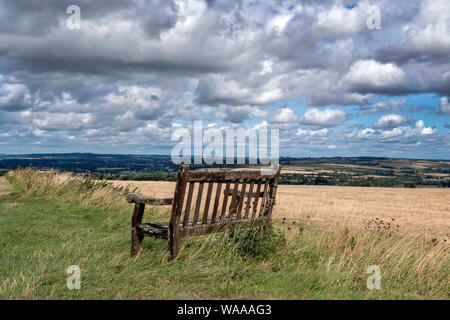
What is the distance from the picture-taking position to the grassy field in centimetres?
435

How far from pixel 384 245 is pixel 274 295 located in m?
3.32

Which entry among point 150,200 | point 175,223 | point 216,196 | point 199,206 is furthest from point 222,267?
point 150,200

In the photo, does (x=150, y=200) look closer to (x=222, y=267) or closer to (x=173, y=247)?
(x=173, y=247)

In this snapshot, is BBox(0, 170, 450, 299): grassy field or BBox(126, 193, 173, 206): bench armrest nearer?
BBox(0, 170, 450, 299): grassy field

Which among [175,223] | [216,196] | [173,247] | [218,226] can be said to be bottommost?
[173,247]

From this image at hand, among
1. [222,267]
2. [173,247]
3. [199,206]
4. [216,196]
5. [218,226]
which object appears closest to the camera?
[222,267]

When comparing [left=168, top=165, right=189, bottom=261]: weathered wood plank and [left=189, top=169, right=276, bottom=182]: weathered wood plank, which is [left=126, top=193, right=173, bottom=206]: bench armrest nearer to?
[left=168, top=165, right=189, bottom=261]: weathered wood plank

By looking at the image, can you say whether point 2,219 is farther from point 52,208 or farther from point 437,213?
point 437,213

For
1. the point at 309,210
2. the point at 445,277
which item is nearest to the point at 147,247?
the point at 445,277

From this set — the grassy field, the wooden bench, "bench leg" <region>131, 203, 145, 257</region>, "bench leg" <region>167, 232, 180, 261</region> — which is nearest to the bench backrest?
the wooden bench

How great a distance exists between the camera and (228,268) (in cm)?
498

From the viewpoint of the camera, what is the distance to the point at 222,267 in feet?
16.6

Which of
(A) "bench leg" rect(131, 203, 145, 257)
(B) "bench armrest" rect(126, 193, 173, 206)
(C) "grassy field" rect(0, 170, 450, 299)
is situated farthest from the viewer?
(A) "bench leg" rect(131, 203, 145, 257)

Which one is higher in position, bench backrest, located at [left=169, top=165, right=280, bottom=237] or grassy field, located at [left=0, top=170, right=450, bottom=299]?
bench backrest, located at [left=169, top=165, right=280, bottom=237]
